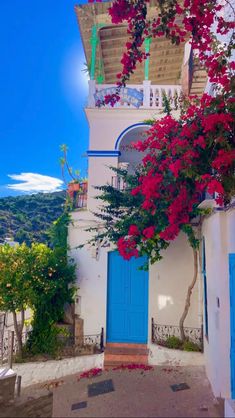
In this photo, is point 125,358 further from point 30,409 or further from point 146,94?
point 146,94

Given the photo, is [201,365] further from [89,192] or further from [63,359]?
[89,192]

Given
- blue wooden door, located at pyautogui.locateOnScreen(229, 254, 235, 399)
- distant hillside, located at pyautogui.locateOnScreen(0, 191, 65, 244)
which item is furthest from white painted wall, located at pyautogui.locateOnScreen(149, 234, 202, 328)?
distant hillside, located at pyautogui.locateOnScreen(0, 191, 65, 244)

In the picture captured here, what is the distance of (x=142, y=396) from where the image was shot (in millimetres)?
5590

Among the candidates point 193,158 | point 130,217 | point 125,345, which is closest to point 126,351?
point 125,345

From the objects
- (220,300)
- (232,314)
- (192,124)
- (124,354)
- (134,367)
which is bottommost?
(134,367)

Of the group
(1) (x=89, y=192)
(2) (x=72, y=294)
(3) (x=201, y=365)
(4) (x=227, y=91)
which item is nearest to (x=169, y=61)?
(1) (x=89, y=192)

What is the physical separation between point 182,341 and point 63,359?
2900mm

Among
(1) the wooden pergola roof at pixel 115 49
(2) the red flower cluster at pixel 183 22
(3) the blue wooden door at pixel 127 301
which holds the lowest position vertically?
(3) the blue wooden door at pixel 127 301

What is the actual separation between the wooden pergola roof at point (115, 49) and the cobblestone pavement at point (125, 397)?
31.2ft

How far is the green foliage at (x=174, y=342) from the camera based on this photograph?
23.6 ft

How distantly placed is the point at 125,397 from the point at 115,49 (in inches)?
401

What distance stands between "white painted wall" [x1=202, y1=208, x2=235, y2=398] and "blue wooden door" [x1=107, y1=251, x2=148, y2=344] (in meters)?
2.79

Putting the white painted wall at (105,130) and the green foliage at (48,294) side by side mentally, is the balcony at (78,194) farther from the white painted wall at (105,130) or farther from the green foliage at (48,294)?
the green foliage at (48,294)

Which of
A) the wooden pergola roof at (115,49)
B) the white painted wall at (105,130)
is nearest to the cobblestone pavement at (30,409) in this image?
the white painted wall at (105,130)
